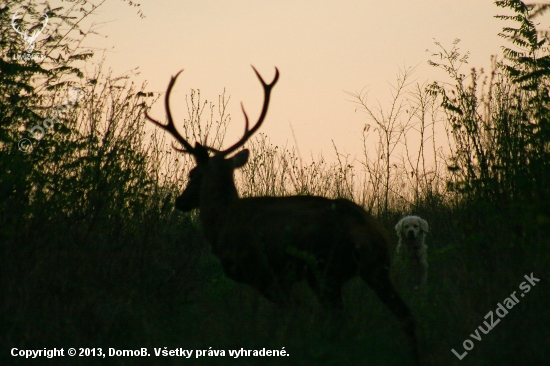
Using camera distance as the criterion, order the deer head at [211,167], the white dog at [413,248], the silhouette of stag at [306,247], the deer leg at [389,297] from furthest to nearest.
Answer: the white dog at [413,248], the deer head at [211,167], the silhouette of stag at [306,247], the deer leg at [389,297]

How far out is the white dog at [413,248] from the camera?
7.53m

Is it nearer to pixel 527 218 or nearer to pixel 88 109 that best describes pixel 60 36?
pixel 88 109

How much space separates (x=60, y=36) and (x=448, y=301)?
409cm

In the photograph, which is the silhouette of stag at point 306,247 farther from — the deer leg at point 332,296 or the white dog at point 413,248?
the white dog at point 413,248

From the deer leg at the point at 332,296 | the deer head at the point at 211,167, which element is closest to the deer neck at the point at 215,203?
the deer head at the point at 211,167

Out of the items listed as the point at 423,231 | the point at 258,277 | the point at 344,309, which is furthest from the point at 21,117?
the point at 423,231

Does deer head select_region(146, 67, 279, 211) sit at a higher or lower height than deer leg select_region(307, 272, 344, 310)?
higher

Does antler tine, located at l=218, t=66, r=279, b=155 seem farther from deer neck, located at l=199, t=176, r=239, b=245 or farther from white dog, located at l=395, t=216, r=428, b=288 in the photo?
white dog, located at l=395, t=216, r=428, b=288

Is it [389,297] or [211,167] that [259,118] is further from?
[389,297]

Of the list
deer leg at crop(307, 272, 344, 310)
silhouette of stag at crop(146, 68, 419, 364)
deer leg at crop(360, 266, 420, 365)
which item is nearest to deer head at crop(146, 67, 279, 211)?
silhouette of stag at crop(146, 68, 419, 364)

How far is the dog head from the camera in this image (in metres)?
8.16

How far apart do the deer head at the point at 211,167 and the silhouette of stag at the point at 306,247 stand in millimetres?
324

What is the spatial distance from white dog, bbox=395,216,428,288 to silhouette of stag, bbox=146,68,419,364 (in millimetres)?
2618

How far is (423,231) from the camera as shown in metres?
8.43
